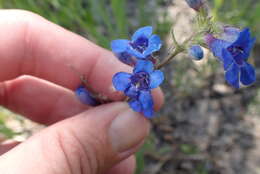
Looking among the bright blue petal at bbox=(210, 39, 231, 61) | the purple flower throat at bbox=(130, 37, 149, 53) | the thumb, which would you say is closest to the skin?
the thumb

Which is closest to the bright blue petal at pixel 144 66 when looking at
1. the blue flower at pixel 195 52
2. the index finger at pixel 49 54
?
the blue flower at pixel 195 52

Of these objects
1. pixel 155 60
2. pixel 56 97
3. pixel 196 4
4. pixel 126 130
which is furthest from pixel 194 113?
pixel 196 4

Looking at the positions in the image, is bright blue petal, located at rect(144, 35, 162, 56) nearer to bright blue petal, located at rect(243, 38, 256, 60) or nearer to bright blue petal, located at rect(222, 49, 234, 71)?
bright blue petal, located at rect(222, 49, 234, 71)

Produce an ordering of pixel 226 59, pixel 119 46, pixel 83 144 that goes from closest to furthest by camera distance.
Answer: pixel 226 59 < pixel 119 46 < pixel 83 144

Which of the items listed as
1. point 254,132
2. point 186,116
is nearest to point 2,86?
point 186,116

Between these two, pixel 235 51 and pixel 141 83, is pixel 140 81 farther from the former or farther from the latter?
pixel 235 51

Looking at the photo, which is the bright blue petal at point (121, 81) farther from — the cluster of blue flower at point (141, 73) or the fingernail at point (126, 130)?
the fingernail at point (126, 130)

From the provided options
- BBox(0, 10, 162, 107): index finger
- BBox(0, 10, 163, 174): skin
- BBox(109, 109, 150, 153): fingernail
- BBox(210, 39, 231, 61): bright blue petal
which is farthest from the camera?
BBox(0, 10, 162, 107): index finger

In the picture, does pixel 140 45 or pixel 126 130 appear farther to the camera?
pixel 126 130
